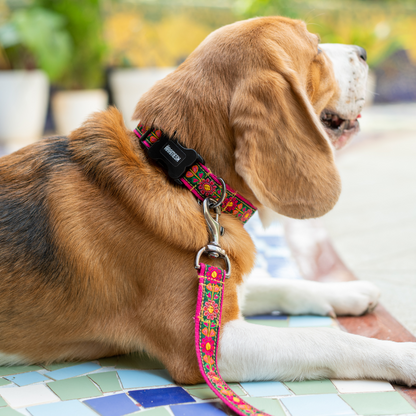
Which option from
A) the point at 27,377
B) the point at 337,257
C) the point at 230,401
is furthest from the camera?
the point at 337,257

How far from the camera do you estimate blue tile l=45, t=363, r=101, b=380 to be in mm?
1813

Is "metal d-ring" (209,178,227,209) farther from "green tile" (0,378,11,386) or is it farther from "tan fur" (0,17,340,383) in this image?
"green tile" (0,378,11,386)

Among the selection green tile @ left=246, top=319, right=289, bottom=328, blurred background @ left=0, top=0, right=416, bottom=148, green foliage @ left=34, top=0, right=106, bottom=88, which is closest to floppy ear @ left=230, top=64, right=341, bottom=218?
green tile @ left=246, top=319, right=289, bottom=328

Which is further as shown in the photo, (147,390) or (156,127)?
(156,127)

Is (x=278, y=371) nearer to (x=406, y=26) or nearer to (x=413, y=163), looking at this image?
(x=413, y=163)

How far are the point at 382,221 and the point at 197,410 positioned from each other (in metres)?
3.11

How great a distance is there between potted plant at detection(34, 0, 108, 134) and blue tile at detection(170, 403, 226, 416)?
7.60 metres

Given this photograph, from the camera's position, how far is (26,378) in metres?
1.79

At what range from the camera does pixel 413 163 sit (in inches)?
273

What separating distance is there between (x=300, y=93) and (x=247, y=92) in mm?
201

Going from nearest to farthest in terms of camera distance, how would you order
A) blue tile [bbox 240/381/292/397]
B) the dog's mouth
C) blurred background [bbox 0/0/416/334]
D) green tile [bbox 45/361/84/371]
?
blue tile [bbox 240/381/292/397], green tile [bbox 45/361/84/371], the dog's mouth, blurred background [bbox 0/0/416/334]

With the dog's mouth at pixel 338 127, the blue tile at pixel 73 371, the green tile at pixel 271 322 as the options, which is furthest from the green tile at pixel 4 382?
the dog's mouth at pixel 338 127

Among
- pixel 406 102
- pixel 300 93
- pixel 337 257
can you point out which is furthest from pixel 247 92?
pixel 406 102

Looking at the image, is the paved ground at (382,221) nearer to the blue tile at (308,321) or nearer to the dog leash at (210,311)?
the blue tile at (308,321)
